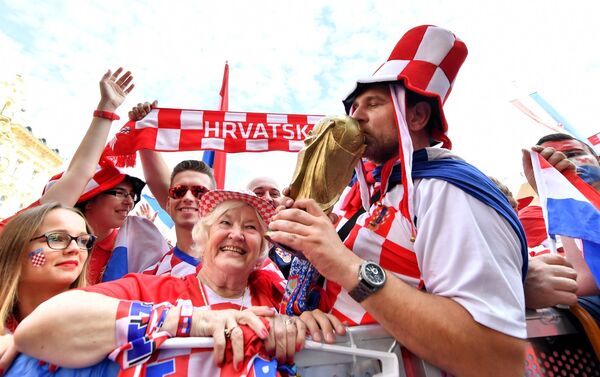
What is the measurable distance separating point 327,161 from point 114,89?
99.7 inches

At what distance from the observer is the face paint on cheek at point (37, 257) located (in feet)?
5.95

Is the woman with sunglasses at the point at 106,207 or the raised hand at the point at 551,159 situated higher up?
the woman with sunglasses at the point at 106,207

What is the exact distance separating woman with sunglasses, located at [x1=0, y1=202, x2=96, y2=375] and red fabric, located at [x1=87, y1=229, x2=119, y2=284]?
86cm

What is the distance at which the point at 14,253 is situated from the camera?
1827mm

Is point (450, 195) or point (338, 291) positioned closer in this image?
point (450, 195)

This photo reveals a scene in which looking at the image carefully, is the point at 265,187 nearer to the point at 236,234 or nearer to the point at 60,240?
the point at 236,234

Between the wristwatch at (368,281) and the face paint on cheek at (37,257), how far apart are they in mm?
1704

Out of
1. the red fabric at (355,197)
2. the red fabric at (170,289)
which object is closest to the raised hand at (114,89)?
the red fabric at (170,289)

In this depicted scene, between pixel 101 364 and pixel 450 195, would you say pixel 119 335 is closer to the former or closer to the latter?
pixel 101 364

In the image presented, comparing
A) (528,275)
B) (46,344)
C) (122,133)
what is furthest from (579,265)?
(122,133)

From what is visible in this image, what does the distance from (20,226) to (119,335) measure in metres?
1.34

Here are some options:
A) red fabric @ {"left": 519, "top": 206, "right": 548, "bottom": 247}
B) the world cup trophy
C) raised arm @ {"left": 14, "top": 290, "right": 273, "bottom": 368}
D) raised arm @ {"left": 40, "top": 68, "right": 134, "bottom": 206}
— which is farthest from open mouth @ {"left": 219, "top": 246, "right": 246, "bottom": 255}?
red fabric @ {"left": 519, "top": 206, "right": 548, "bottom": 247}

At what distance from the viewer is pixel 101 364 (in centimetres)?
105

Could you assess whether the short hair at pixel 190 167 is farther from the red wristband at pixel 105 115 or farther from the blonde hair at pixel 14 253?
the blonde hair at pixel 14 253
